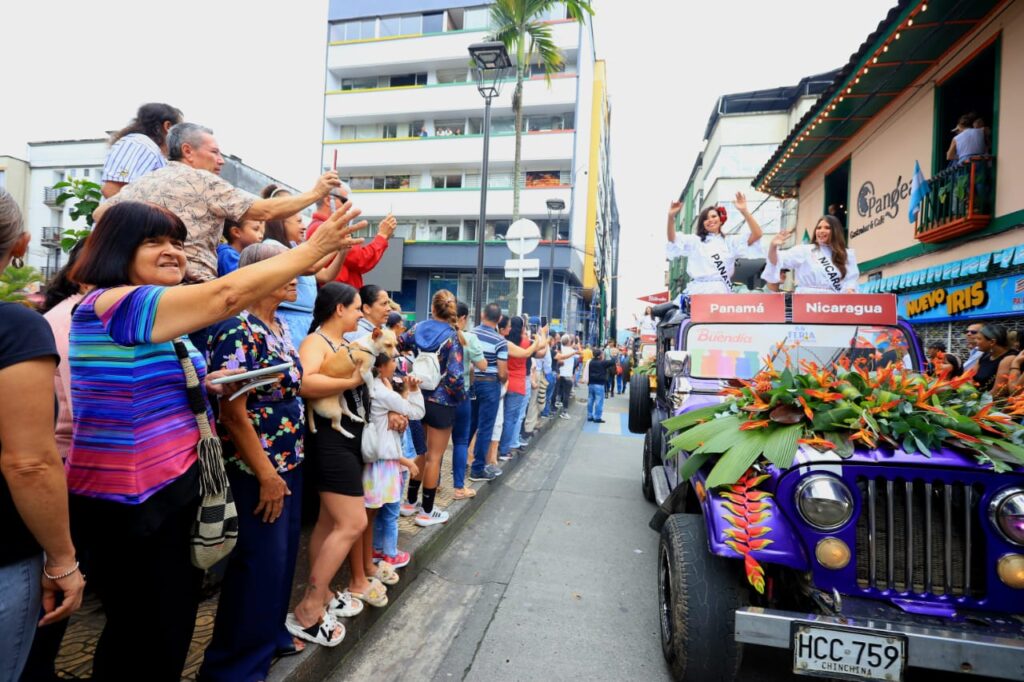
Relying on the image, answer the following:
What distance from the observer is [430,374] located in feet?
14.5

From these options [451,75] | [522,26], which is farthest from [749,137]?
[522,26]

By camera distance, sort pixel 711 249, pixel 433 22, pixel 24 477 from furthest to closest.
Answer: pixel 433 22, pixel 711 249, pixel 24 477

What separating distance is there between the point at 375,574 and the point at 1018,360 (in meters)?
6.77

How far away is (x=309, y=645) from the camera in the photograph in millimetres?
2676

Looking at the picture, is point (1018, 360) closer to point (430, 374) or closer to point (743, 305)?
point (743, 305)

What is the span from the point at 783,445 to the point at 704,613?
0.88 metres

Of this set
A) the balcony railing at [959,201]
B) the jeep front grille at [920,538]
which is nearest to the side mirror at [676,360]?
the jeep front grille at [920,538]

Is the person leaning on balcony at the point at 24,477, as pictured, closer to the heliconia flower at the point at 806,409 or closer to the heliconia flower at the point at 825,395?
the heliconia flower at the point at 806,409

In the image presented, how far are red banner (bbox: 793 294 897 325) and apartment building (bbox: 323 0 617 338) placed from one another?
2081 cm

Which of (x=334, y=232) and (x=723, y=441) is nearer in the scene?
(x=334, y=232)

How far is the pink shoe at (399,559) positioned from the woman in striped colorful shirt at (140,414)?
188 centimetres

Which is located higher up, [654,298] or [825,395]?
[654,298]

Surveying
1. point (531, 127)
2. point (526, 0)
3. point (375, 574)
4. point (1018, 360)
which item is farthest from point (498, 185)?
point (375, 574)

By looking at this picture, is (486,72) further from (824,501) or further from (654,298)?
(654,298)
